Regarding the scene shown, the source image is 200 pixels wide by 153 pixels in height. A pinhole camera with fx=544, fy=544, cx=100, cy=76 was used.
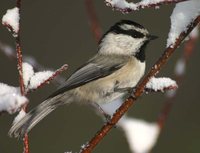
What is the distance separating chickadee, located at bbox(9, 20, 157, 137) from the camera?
1.90 metres

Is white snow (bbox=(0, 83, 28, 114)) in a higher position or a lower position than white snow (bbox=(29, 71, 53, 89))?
higher

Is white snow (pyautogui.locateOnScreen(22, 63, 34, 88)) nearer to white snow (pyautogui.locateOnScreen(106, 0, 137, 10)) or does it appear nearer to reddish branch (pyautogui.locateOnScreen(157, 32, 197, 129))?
white snow (pyautogui.locateOnScreen(106, 0, 137, 10))

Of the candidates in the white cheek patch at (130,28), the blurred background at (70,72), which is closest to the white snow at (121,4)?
the white cheek patch at (130,28)

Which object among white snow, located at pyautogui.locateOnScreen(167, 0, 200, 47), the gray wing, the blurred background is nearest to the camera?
white snow, located at pyautogui.locateOnScreen(167, 0, 200, 47)

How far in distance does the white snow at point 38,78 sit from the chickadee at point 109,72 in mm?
657

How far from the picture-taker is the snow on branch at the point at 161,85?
962 millimetres

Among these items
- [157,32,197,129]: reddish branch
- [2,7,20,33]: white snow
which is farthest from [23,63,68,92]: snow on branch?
[157,32,197,129]: reddish branch

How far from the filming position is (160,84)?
3.28 feet

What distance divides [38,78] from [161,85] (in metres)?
0.22

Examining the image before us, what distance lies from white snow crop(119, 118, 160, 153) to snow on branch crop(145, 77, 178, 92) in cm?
37

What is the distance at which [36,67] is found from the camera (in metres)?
1.20

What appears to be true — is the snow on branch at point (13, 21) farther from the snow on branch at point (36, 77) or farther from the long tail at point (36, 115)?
the long tail at point (36, 115)

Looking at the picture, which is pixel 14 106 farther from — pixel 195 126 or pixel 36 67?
pixel 195 126

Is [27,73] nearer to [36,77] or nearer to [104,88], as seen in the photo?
[36,77]
